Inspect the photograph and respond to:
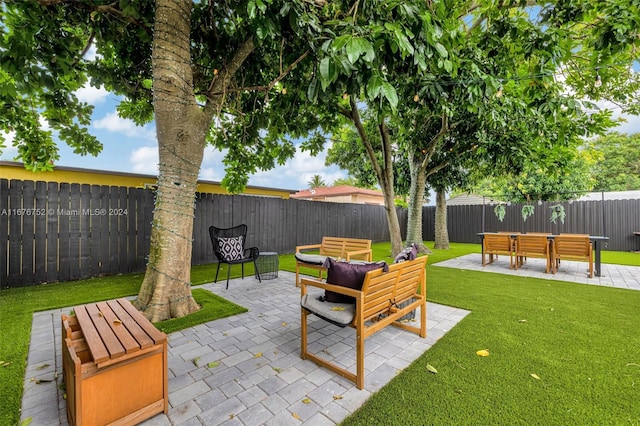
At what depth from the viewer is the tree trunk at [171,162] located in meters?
3.19

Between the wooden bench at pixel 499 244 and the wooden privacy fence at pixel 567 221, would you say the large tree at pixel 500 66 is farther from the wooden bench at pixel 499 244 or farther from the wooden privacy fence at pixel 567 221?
the wooden privacy fence at pixel 567 221

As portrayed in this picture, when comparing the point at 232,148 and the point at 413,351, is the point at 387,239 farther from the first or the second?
the point at 413,351

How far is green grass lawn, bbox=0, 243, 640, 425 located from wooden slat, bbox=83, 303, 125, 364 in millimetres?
627

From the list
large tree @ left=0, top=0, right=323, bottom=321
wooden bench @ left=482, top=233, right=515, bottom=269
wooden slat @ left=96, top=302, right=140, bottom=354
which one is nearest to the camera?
wooden slat @ left=96, top=302, right=140, bottom=354

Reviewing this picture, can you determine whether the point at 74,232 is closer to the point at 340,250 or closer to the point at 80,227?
the point at 80,227

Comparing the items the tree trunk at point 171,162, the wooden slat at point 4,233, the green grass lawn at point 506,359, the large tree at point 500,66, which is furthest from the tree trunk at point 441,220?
the wooden slat at point 4,233

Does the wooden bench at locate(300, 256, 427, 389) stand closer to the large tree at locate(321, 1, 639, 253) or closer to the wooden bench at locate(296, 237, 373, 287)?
the large tree at locate(321, 1, 639, 253)

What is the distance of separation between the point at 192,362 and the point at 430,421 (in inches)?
75.3

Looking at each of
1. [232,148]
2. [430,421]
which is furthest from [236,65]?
[430,421]

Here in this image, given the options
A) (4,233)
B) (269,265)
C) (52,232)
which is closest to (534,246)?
(269,265)

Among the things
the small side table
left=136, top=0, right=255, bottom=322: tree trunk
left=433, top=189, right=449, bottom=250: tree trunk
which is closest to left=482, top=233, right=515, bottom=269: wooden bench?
left=433, top=189, right=449, bottom=250: tree trunk

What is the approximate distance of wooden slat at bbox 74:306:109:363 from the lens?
1.48 m

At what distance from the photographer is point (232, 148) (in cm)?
686

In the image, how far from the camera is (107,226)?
5.58 metres
